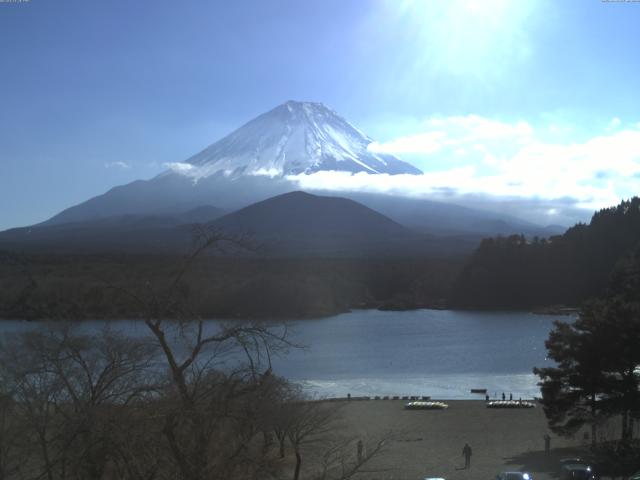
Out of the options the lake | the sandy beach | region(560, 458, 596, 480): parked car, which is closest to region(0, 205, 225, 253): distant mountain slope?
the lake

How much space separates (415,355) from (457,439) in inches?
528

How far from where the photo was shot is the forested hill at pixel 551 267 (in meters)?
46.3

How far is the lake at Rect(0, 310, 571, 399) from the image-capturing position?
1900cm

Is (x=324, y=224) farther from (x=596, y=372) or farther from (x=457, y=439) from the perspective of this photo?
(x=596, y=372)

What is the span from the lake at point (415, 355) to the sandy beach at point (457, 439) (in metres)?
2.24

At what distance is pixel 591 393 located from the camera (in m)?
10.2

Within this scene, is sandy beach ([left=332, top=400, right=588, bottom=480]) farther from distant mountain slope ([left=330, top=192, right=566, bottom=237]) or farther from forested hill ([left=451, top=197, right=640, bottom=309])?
distant mountain slope ([left=330, top=192, right=566, bottom=237])

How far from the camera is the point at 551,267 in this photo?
47.8 meters

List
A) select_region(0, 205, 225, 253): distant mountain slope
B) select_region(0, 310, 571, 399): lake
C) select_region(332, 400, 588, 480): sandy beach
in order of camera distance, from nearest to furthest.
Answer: select_region(332, 400, 588, 480): sandy beach
select_region(0, 310, 571, 399): lake
select_region(0, 205, 225, 253): distant mountain slope

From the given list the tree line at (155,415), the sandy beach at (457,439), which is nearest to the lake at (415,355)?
the sandy beach at (457,439)

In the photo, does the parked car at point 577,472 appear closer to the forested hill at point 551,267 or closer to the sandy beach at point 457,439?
the sandy beach at point 457,439

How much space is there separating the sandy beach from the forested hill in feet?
106

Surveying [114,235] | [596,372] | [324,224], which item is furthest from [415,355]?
[324,224]

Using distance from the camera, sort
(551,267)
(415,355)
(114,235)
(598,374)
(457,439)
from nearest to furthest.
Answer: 1. (598,374)
2. (457,439)
3. (415,355)
4. (551,267)
5. (114,235)
